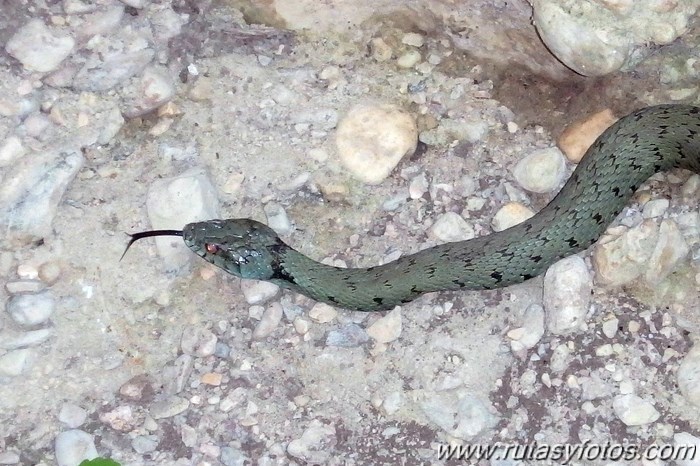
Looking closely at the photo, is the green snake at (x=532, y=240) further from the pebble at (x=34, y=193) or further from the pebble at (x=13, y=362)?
the pebble at (x=13, y=362)

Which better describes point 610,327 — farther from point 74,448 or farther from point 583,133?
point 74,448

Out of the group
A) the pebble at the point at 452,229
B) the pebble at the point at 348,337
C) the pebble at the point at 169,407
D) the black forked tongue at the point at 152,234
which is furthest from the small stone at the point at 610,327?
the black forked tongue at the point at 152,234

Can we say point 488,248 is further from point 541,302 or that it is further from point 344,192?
point 344,192

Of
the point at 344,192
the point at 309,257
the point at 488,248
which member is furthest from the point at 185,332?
the point at 488,248

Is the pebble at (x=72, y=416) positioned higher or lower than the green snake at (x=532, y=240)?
lower

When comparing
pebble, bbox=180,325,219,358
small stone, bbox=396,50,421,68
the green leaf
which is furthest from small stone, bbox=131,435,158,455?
small stone, bbox=396,50,421,68

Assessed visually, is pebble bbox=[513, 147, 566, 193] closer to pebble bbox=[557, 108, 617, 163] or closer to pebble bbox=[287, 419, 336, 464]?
pebble bbox=[557, 108, 617, 163]
